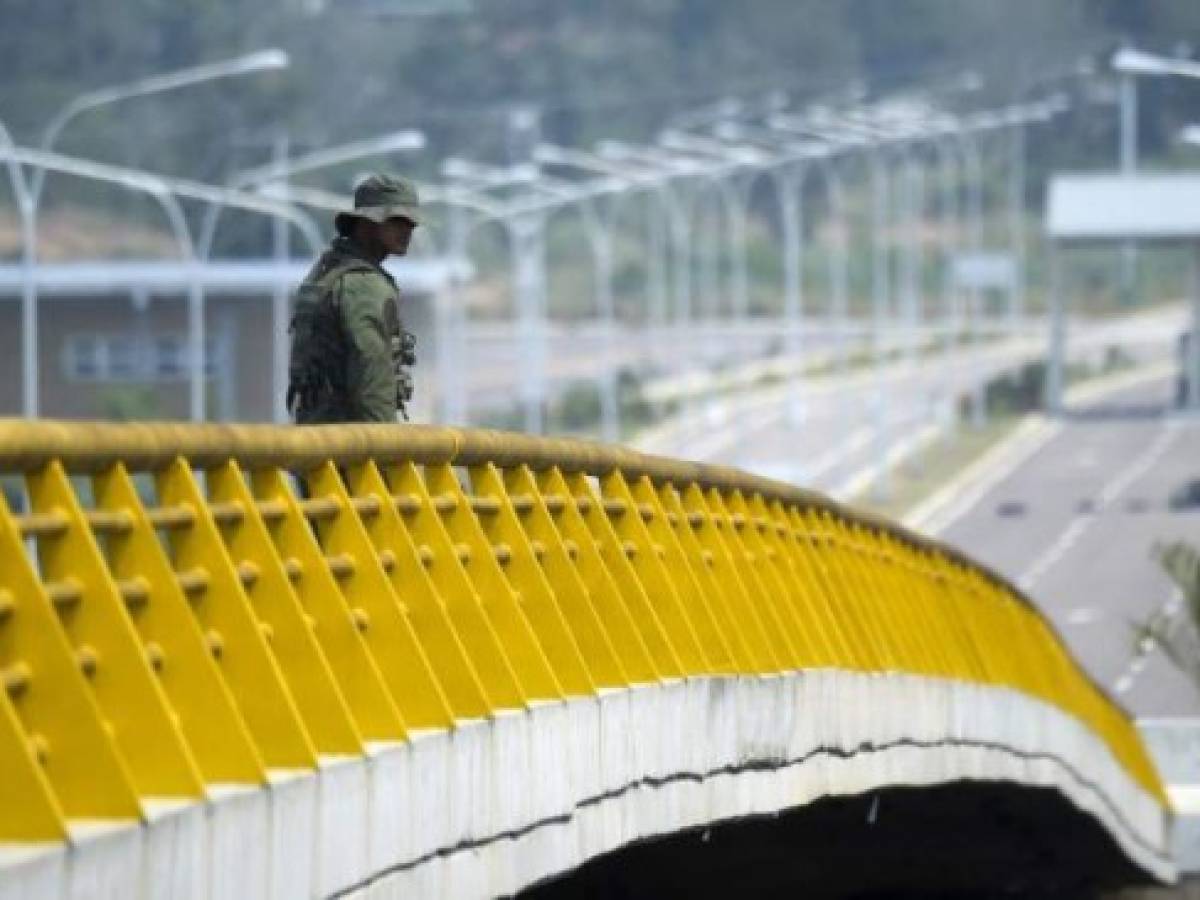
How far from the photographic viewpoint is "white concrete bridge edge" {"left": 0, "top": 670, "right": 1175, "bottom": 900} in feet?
32.1

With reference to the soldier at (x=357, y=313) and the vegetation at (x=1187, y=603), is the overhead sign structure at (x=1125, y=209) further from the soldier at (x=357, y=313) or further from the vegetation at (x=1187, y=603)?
the soldier at (x=357, y=313)

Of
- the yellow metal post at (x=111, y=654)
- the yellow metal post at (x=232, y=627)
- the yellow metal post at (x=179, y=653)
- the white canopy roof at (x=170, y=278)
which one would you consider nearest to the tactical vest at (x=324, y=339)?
the yellow metal post at (x=232, y=627)

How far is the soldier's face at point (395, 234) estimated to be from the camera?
13.6 metres

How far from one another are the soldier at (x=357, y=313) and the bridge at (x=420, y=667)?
308mm

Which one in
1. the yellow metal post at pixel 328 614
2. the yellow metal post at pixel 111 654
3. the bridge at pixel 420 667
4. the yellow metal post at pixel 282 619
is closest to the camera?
the bridge at pixel 420 667

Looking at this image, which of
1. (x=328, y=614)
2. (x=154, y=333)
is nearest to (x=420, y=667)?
(x=328, y=614)

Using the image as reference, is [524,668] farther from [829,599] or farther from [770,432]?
[770,432]

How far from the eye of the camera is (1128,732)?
3338 cm

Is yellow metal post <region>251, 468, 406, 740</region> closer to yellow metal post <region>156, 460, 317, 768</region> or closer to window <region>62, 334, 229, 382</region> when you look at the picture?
yellow metal post <region>156, 460, 317, 768</region>

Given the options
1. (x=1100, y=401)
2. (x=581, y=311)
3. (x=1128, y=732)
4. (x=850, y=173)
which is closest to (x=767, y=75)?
(x=850, y=173)

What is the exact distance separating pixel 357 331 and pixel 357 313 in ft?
0.17

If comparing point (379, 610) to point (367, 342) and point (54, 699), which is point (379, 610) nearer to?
point (367, 342)

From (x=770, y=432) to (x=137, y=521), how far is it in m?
96.7

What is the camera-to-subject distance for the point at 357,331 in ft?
44.0
